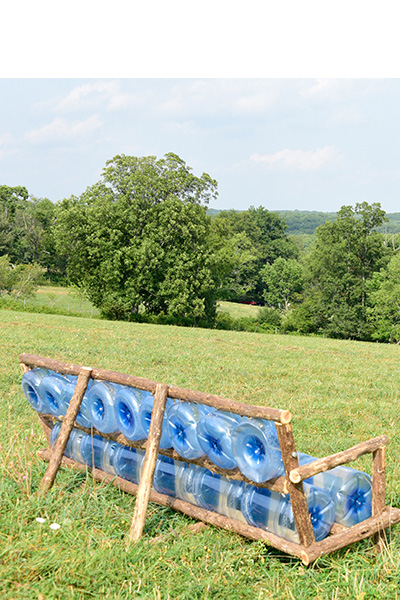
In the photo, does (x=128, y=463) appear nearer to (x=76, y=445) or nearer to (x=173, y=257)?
(x=76, y=445)

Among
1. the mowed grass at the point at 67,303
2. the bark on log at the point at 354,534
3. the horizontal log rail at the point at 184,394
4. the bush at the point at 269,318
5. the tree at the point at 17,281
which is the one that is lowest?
the bush at the point at 269,318

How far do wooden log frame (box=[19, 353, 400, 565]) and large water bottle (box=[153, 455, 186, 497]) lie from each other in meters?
0.10

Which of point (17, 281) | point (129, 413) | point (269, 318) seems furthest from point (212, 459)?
point (269, 318)

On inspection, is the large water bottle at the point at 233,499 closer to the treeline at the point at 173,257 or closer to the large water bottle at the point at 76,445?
the large water bottle at the point at 76,445

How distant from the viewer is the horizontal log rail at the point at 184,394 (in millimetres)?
3535

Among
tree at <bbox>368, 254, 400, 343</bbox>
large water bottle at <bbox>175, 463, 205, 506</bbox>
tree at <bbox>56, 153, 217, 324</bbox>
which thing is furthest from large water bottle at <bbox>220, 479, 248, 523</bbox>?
tree at <bbox>368, 254, 400, 343</bbox>

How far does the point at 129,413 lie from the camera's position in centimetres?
477

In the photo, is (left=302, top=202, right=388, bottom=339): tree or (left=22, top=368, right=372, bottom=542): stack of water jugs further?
(left=302, top=202, right=388, bottom=339): tree

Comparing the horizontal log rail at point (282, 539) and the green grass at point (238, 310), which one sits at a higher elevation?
the horizontal log rail at point (282, 539)

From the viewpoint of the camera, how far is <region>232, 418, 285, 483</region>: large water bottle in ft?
12.3

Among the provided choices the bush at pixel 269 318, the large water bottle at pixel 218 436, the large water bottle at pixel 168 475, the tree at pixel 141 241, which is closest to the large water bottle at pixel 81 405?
the large water bottle at pixel 168 475

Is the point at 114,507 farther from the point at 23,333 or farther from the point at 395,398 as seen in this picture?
the point at 23,333

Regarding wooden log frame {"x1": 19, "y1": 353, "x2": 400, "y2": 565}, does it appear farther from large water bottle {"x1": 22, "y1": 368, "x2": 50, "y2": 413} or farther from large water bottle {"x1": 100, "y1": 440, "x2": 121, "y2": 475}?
large water bottle {"x1": 22, "y1": 368, "x2": 50, "y2": 413}

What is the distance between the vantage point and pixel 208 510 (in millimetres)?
4406
